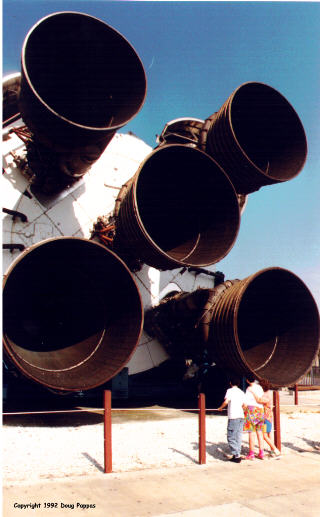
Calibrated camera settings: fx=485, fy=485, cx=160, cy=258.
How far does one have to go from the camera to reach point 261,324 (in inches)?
471

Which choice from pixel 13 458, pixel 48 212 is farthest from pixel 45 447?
pixel 48 212

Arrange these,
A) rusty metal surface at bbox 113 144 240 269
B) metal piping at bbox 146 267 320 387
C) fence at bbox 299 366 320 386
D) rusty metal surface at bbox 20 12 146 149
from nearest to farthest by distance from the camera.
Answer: rusty metal surface at bbox 20 12 146 149 → rusty metal surface at bbox 113 144 240 269 → metal piping at bbox 146 267 320 387 → fence at bbox 299 366 320 386

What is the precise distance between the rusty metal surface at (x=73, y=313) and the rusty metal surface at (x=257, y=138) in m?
3.81

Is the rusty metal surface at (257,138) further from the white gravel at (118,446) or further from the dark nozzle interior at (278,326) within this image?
the white gravel at (118,446)

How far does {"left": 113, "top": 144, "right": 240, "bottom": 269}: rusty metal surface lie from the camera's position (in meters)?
10.3

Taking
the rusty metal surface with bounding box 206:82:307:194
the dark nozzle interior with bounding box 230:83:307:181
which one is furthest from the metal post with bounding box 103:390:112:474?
the dark nozzle interior with bounding box 230:83:307:181

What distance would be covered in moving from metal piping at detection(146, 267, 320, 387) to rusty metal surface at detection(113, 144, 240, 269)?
3.97ft

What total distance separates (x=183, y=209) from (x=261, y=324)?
136 inches

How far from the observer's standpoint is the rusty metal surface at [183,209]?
33.9ft

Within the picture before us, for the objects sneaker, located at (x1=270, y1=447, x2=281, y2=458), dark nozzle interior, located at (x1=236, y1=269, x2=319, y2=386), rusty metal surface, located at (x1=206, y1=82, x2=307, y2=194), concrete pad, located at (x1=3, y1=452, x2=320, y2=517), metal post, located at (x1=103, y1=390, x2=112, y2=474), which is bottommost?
sneaker, located at (x1=270, y1=447, x2=281, y2=458)

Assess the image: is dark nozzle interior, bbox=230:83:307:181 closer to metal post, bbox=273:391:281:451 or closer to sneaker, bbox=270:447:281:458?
metal post, bbox=273:391:281:451

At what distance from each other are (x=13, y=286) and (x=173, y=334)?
4.63 m

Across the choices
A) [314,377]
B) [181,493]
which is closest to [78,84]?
[181,493]

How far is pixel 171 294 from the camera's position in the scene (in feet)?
45.0
